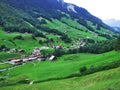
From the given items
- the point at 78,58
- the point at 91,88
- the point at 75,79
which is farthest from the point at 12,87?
the point at 78,58

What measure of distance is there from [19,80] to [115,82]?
57704 mm

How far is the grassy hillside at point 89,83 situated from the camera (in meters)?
96.2

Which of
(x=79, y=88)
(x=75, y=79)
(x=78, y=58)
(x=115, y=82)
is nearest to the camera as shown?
(x=115, y=82)

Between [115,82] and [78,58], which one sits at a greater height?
[115,82]

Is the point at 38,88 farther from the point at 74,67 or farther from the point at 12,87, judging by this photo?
the point at 74,67

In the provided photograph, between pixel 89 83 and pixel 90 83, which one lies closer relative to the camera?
pixel 90 83

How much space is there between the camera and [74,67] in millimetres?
147500

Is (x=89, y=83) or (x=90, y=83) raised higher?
(x=90, y=83)

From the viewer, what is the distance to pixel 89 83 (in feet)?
356

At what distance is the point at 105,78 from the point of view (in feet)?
347

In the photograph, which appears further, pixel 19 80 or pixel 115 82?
pixel 19 80

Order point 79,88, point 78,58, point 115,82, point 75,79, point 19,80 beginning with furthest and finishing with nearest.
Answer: point 78,58 → point 19,80 → point 75,79 → point 79,88 → point 115,82

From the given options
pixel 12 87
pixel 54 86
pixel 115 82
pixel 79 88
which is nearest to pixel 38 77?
pixel 12 87

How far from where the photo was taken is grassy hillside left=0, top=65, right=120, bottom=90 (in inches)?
3786
